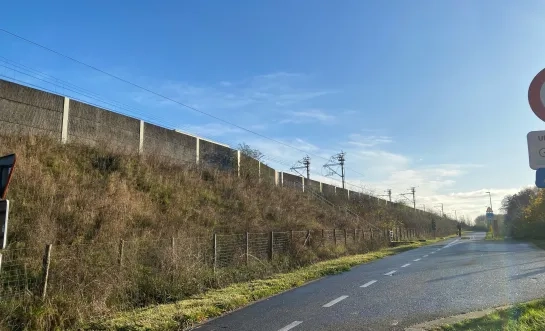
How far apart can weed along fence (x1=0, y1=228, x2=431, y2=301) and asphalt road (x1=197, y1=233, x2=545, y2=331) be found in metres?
2.61

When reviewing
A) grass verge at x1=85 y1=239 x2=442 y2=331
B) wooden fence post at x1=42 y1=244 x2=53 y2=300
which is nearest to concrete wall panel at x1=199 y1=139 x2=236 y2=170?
grass verge at x1=85 y1=239 x2=442 y2=331

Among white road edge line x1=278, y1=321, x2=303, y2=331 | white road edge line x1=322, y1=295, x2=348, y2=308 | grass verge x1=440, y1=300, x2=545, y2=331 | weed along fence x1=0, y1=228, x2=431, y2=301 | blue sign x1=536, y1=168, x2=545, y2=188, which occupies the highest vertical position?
blue sign x1=536, y1=168, x2=545, y2=188

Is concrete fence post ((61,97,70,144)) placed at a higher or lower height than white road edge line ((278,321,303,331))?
higher

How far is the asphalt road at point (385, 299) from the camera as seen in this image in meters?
7.82

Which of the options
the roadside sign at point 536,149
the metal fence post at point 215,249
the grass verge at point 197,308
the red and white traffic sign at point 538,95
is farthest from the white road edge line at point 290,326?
the metal fence post at point 215,249

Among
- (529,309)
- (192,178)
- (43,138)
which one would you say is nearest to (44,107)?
(43,138)

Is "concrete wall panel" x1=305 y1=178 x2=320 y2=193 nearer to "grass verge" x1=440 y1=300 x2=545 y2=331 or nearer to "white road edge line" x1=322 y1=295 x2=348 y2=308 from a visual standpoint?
"white road edge line" x1=322 y1=295 x2=348 y2=308

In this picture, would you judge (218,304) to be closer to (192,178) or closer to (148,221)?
(148,221)

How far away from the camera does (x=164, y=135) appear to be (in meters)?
23.4

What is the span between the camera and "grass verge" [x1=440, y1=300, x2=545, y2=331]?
6.50 m

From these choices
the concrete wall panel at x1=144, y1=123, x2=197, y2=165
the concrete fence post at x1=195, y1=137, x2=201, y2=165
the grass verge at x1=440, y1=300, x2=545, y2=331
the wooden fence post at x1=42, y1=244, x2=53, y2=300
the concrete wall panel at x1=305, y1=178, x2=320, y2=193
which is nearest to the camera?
the grass verge at x1=440, y1=300, x2=545, y2=331

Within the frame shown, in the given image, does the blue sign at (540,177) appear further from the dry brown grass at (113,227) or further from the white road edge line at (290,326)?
the dry brown grass at (113,227)

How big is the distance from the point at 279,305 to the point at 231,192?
597 inches

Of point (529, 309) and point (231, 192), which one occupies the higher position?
point (231, 192)
